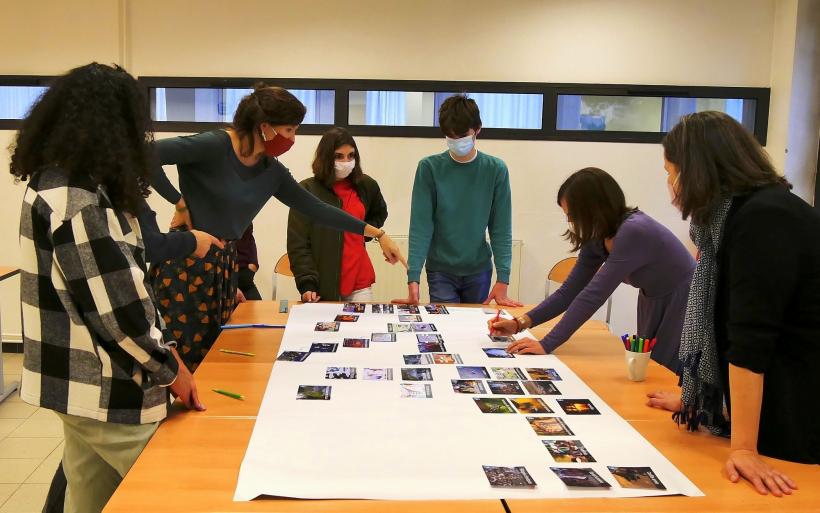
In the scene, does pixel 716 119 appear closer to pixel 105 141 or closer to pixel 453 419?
pixel 453 419

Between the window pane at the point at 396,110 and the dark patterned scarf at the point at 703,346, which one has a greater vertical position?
the window pane at the point at 396,110

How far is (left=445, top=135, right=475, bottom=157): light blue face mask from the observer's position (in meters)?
2.77

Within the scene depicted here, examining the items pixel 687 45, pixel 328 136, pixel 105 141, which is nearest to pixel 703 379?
pixel 105 141

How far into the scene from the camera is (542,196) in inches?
175

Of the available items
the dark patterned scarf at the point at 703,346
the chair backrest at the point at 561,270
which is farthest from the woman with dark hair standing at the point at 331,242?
the dark patterned scarf at the point at 703,346

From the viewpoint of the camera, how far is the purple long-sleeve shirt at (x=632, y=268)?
2021mm

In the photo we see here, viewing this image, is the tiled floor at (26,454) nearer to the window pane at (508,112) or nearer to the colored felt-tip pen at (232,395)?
the colored felt-tip pen at (232,395)

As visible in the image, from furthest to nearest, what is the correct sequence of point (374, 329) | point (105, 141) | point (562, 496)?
point (374, 329)
point (105, 141)
point (562, 496)

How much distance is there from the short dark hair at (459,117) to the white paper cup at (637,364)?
127 cm

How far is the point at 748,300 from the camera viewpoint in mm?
1229

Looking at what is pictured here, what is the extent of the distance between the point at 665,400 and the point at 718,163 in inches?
23.8

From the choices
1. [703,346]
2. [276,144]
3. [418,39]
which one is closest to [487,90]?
[418,39]

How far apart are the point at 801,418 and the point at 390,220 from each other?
3325 millimetres

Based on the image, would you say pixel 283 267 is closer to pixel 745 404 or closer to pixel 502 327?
pixel 502 327
